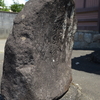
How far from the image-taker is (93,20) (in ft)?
23.9

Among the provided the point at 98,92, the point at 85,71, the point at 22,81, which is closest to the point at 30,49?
the point at 22,81

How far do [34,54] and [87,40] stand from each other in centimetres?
615

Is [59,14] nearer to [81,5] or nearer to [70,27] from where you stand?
[70,27]

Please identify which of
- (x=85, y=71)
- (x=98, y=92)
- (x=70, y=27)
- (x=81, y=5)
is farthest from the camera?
(x=81, y=5)

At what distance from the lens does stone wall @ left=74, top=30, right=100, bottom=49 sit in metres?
7.54

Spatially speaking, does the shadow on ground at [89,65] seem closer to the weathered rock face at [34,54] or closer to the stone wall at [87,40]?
the stone wall at [87,40]

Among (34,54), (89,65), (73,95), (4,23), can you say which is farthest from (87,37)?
(4,23)

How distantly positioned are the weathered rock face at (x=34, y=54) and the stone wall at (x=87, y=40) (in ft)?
17.9

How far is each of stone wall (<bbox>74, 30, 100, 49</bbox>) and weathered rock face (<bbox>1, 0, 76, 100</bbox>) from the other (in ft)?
17.9

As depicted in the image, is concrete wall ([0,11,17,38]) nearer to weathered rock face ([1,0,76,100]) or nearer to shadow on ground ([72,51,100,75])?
shadow on ground ([72,51,100,75])

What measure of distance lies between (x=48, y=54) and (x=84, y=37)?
5934mm

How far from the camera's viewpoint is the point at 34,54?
1.97 metres

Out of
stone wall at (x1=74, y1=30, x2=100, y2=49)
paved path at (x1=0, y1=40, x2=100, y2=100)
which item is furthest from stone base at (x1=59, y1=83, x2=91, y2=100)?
stone wall at (x1=74, y1=30, x2=100, y2=49)

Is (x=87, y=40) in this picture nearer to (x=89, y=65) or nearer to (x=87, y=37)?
(x=87, y=37)
